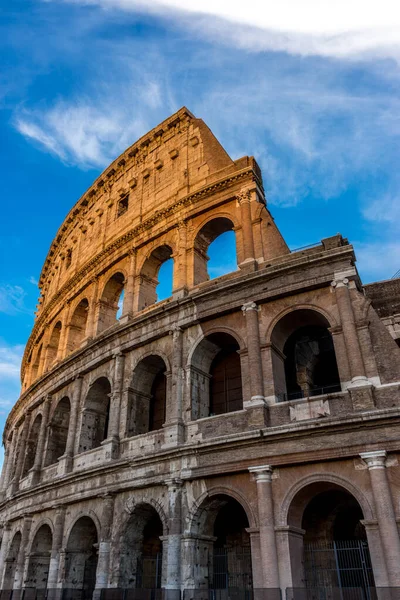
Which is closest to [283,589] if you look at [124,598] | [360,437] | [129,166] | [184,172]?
[360,437]

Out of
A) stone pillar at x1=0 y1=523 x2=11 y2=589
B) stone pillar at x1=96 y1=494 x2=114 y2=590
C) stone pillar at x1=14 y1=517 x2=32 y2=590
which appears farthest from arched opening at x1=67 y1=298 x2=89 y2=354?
stone pillar at x1=96 y1=494 x2=114 y2=590

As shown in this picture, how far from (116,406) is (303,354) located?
18.6ft

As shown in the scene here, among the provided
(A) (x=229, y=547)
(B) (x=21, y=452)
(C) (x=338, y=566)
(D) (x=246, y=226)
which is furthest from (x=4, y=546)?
(D) (x=246, y=226)

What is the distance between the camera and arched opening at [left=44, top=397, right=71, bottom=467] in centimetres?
1777

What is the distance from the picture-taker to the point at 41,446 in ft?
58.6

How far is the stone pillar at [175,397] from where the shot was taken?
41.3 ft

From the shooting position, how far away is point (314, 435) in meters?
10.5

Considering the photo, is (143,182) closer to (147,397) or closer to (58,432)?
(147,397)

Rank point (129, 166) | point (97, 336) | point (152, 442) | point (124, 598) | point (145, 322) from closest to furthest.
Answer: point (124, 598), point (152, 442), point (145, 322), point (97, 336), point (129, 166)

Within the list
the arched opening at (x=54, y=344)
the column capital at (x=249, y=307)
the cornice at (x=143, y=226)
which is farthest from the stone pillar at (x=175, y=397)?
the arched opening at (x=54, y=344)

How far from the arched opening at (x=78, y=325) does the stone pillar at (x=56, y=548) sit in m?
7.04

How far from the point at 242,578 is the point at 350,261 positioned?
815cm

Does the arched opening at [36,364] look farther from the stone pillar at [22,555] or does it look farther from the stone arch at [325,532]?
the stone arch at [325,532]

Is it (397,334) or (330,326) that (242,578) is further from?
(397,334)
